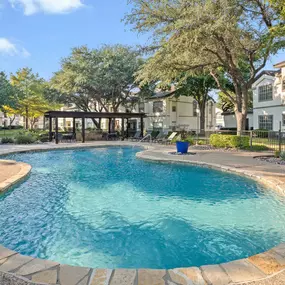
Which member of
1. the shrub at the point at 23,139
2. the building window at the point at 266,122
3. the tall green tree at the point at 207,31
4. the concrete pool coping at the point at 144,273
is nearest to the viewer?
the concrete pool coping at the point at 144,273

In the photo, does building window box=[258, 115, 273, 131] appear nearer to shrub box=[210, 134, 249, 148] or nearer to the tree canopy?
shrub box=[210, 134, 249, 148]

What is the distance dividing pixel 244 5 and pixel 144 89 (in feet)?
46.7

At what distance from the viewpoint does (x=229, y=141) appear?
14.3 metres

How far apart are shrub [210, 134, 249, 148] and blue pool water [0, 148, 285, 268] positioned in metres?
6.61

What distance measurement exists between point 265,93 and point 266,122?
266cm

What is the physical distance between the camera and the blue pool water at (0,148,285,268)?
3.52 metres

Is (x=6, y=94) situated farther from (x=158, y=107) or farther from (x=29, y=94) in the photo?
(x=158, y=107)

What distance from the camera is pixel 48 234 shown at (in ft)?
13.4

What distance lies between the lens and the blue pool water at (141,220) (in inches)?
139

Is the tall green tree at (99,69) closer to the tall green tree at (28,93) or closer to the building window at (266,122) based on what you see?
the tall green tree at (28,93)

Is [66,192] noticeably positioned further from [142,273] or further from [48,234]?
[142,273]

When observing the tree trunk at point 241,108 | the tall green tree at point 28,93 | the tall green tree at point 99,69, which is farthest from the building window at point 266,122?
the tall green tree at point 28,93

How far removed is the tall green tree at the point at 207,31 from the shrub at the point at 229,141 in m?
1.03

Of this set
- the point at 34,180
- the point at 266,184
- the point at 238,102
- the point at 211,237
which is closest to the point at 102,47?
the point at 238,102
